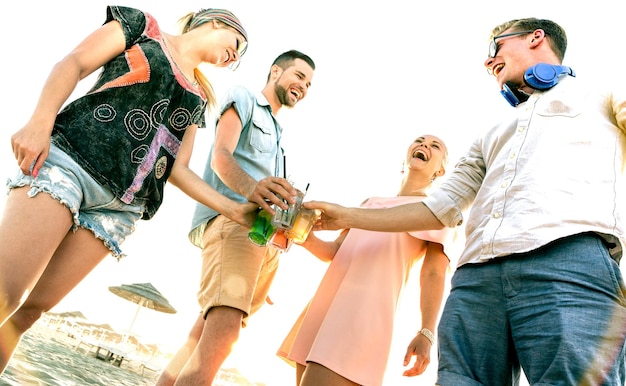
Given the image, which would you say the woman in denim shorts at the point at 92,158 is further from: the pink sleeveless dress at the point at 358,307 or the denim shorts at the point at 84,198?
the pink sleeveless dress at the point at 358,307

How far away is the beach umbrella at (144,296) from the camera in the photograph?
49.9ft

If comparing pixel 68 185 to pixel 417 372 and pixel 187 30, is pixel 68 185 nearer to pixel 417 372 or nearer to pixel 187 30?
pixel 187 30

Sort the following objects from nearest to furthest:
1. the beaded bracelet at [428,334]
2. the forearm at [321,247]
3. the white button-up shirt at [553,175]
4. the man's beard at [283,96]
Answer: the white button-up shirt at [553,175], the beaded bracelet at [428,334], the forearm at [321,247], the man's beard at [283,96]

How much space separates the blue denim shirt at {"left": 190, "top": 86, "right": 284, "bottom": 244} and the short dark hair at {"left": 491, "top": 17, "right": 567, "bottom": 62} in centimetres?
167

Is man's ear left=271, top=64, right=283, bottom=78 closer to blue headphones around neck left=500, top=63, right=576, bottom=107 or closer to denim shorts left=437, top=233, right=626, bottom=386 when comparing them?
blue headphones around neck left=500, top=63, right=576, bottom=107

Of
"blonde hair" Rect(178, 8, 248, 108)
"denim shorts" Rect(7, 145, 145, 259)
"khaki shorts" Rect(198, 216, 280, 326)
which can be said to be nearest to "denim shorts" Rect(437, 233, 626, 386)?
"khaki shorts" Rect(198, 216, 280, 326)

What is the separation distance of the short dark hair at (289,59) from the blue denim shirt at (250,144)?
0.52 meters

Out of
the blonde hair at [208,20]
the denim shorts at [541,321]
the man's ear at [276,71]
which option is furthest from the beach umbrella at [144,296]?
the denim shorts at [541,321]

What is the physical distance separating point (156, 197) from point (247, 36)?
115cm

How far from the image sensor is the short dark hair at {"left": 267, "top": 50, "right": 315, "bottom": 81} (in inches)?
148

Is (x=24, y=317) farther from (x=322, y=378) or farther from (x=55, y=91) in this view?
(x=322, y=378)

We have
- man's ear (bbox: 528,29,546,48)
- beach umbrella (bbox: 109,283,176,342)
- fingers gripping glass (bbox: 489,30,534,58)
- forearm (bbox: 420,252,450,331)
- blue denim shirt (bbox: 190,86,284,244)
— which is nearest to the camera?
man's ear (bbox: 528,29,546,48)

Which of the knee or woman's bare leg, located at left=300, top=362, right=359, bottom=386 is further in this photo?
woman's bare leg, located at left=300, top=362, right=359, bottom=386

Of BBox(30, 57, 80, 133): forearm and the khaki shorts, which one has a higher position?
BBox(30, 57, 80, 133): forearm
